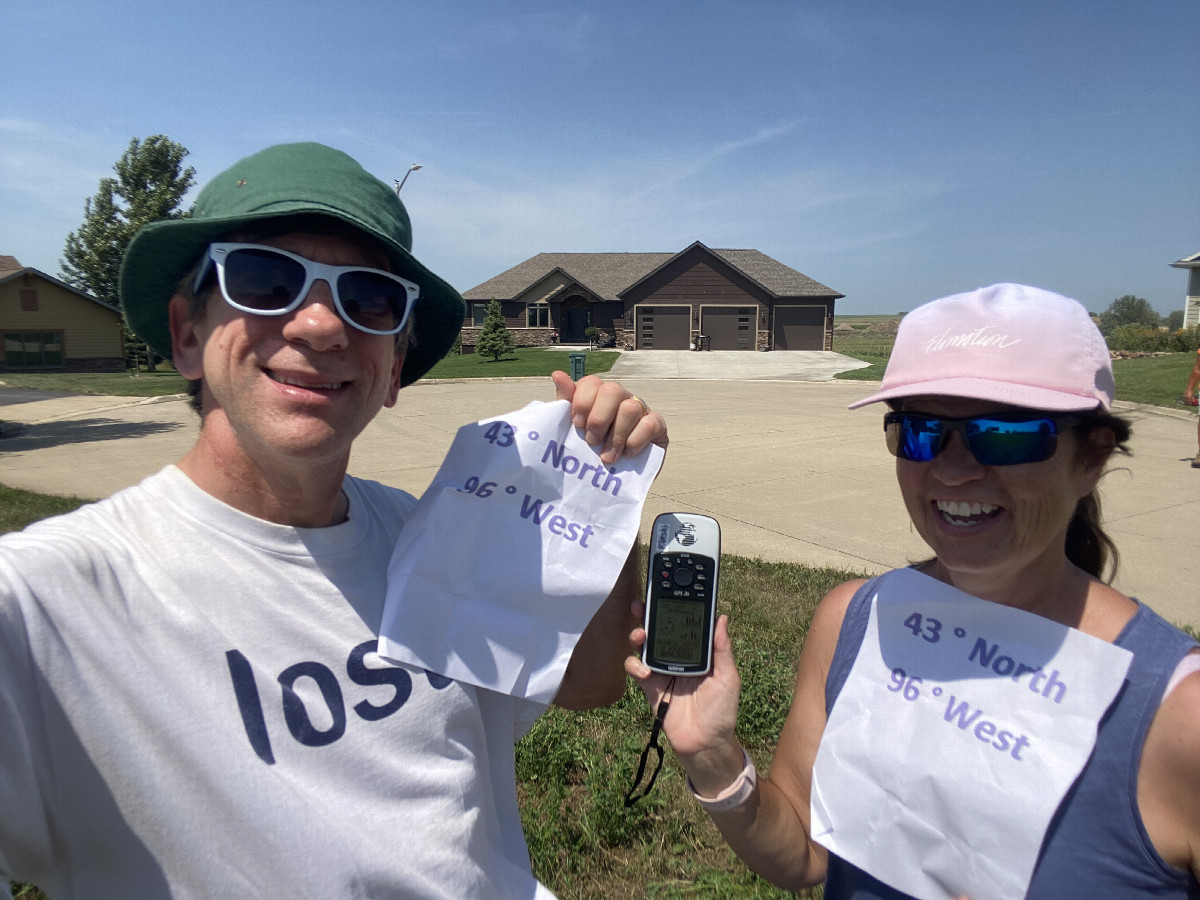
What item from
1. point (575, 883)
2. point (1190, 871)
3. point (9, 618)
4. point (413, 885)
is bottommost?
point (575, 883)

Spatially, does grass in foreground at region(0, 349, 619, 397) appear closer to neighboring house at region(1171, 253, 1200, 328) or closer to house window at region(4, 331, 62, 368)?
house window at region(4, 331, 62, 368)

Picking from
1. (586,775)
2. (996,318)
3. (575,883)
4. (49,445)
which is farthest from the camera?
(49,445)

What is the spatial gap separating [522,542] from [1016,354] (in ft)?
3.53

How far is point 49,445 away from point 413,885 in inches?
498

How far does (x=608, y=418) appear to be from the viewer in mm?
1786

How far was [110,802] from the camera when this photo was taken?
1265mm

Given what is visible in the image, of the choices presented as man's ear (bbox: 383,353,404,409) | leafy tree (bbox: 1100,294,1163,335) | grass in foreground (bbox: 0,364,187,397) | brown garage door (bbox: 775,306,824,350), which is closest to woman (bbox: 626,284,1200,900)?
man's ear (bbox: 383,353,404,409)

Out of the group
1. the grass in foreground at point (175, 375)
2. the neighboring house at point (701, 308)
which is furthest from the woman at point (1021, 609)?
the neighboring house at point (701, 308)

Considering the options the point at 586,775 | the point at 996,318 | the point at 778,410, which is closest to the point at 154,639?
the point at 996,318

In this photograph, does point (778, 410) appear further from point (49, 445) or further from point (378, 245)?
point (378, 245)

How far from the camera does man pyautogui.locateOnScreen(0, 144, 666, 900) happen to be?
1.27m

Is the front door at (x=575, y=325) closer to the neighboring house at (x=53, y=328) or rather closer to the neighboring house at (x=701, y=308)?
the neighboring house at (x=701, y=308)

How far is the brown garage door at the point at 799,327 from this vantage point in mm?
43344

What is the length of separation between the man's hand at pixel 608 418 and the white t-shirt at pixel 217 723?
0.56 meters
